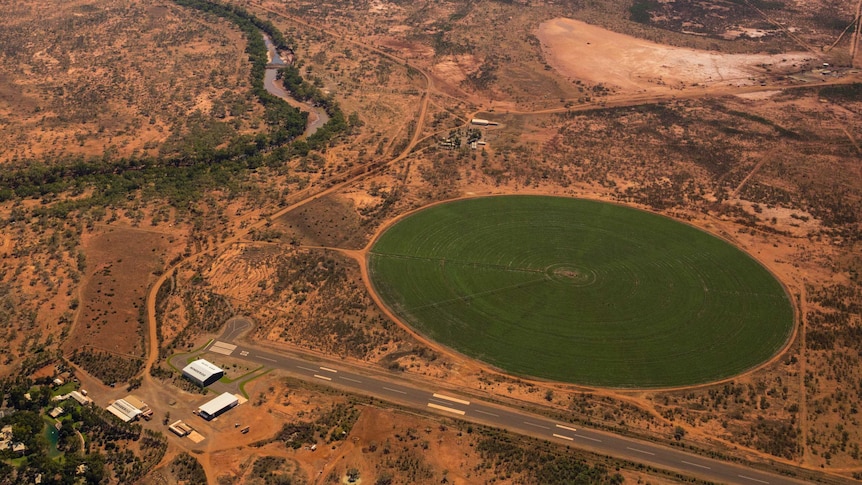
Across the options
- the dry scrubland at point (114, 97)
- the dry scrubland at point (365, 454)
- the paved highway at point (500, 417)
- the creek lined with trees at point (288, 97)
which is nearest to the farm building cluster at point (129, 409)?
the dry scrubland at point (365, 454)

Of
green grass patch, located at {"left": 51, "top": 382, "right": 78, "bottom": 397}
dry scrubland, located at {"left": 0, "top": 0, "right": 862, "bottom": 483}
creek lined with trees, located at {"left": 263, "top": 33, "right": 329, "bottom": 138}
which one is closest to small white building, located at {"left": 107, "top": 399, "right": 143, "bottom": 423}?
dry scrubland, located at {"left": 0, "top": 0, "right": 862, "bottom": 483}

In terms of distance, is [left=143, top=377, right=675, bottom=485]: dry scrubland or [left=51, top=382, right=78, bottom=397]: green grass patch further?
[left=51, top=382, right=78, bottom=397]: green grass patch

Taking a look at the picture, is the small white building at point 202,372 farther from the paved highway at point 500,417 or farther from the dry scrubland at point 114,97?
the dry scrubland at point 114,97

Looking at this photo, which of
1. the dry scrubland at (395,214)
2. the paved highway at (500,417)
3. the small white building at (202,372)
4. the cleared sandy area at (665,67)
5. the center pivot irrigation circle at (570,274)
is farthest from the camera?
the cleared sandy area at (665,67)

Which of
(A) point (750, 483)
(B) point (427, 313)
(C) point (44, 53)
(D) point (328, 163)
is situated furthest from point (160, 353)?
(C) point (44, 53)

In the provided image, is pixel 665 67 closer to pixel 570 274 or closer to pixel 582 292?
pixel 570 274

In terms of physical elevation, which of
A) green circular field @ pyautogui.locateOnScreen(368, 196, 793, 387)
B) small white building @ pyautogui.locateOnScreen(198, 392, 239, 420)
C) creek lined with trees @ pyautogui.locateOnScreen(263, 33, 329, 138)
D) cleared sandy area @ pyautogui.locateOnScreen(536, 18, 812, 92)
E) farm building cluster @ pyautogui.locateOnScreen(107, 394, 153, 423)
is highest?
cleared sandy area @ pyautogui.locateOnScreen(536, 18, 812, 92)

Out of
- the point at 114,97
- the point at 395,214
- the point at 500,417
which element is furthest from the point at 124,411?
the point at 114,97

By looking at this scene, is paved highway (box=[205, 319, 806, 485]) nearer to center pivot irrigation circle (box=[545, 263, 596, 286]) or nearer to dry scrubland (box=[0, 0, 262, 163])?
center pivot irrigation circle (box=[545, 263, 596, 286])
